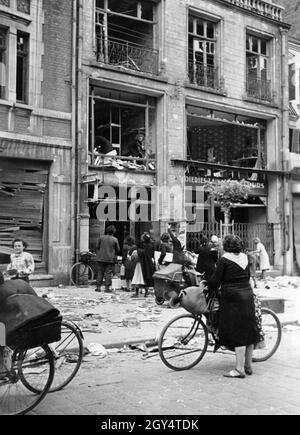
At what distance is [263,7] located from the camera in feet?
72.3

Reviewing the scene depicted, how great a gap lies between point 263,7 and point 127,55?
7.77 metres

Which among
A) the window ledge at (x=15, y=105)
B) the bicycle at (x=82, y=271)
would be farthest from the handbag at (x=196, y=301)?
the window ledge at (x=15, y=105)

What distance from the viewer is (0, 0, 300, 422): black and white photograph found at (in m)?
5.10

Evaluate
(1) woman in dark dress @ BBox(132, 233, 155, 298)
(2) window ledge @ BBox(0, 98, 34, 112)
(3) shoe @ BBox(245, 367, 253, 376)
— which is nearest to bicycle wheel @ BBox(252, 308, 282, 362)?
(3) shoe @ BBox(245, 367, 253, 376)

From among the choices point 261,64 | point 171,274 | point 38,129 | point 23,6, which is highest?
point 261,64

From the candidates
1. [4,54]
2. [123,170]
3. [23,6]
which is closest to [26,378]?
[4,54]

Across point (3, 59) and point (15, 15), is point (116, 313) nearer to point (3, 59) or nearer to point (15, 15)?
point (3, 59)

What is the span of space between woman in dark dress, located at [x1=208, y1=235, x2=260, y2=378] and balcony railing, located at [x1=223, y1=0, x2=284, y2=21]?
17.2 meters

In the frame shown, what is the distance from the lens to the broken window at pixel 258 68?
2180cm

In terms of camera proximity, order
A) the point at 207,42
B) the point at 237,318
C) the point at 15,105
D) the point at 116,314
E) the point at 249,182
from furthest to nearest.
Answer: the point at 249,182 < the point at 207,42 < the point at 15,105 < the point at 116,314 < the point at 237,318

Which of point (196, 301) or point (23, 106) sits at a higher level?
point (23, 106)

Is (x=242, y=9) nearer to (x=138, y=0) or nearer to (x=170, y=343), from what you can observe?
(x=138, y=0)

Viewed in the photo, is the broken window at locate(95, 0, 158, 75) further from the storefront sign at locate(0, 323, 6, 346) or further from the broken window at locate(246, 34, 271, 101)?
A: the storefront sign at locate(0, 323, 6, 346)

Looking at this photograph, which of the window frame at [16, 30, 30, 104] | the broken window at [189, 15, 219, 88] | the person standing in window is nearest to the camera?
the person standing in window
